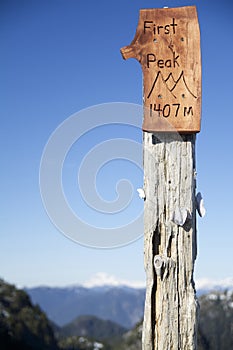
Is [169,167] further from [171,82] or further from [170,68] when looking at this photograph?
[170,68]

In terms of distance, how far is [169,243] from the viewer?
11.3ft

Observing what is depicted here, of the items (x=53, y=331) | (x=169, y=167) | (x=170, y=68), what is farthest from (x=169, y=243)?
(x=53, y=331)

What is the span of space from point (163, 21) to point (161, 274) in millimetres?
1861

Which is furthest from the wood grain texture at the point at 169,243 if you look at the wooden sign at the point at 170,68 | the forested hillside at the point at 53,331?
the forested hillside at the point at 53,331

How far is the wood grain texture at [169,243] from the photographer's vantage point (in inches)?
132

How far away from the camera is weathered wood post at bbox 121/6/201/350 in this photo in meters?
3.38

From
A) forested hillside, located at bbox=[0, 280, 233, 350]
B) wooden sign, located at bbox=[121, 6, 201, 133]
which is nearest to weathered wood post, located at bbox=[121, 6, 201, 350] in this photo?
wooden sign, located at bbox=[121, 6, 201, 133]

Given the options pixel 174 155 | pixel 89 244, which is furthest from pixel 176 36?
pixel 89 244

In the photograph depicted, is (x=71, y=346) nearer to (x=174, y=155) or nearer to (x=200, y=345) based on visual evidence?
(x=200, y=345)

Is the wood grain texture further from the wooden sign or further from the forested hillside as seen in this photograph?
the forested hillside

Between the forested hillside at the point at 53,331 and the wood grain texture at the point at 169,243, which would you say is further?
the forested hillside at the point at 53,331

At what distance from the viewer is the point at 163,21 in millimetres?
3557

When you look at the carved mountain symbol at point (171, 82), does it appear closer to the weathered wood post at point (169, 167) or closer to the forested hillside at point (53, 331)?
the weathered wood post at point (169, 167)

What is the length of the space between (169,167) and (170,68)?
73cm
